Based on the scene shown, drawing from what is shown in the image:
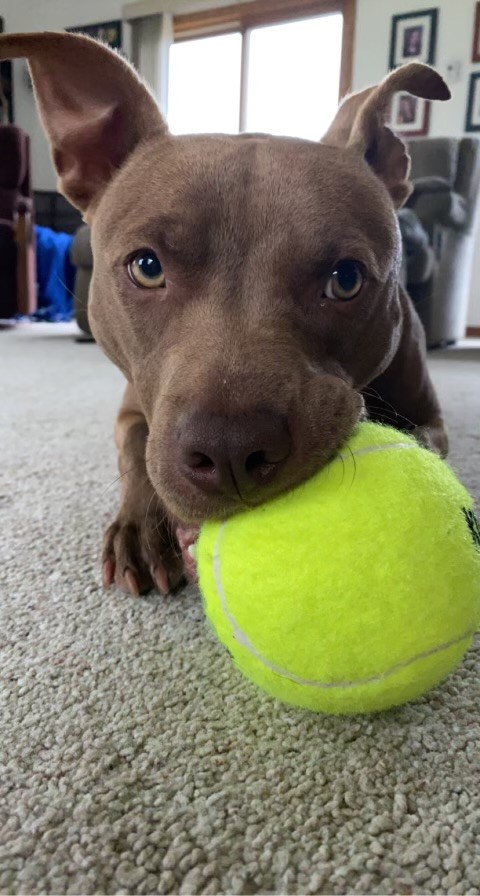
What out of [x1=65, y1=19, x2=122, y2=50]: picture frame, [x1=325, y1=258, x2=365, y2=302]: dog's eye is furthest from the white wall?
[x1=325, y1=258, x2=365, y2=302]: dog's eye

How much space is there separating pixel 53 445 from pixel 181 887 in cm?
170

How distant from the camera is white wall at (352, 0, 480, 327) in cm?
719

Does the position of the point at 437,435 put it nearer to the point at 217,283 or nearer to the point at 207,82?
the point at 217,283

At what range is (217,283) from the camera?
3.58 ft

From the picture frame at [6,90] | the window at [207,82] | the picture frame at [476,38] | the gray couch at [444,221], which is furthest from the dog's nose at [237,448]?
the picture frame at [6,90]

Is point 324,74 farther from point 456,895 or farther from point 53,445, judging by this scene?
point 456,895

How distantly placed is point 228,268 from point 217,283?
0.03 m

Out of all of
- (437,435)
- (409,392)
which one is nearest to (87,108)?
(409,392)

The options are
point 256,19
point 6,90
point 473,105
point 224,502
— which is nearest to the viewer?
point 224,502

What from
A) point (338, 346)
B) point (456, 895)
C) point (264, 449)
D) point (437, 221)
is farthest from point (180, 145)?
point (437, 221)

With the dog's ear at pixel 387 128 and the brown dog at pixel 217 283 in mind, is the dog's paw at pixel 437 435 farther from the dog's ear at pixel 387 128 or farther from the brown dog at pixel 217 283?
the dog's ear at pixel 387 128

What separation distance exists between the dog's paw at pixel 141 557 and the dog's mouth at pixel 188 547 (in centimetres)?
3

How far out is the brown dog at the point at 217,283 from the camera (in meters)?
0.89

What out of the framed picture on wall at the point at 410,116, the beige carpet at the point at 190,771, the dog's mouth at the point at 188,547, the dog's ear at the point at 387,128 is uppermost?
the framed picture on wall at the point at 410,116
